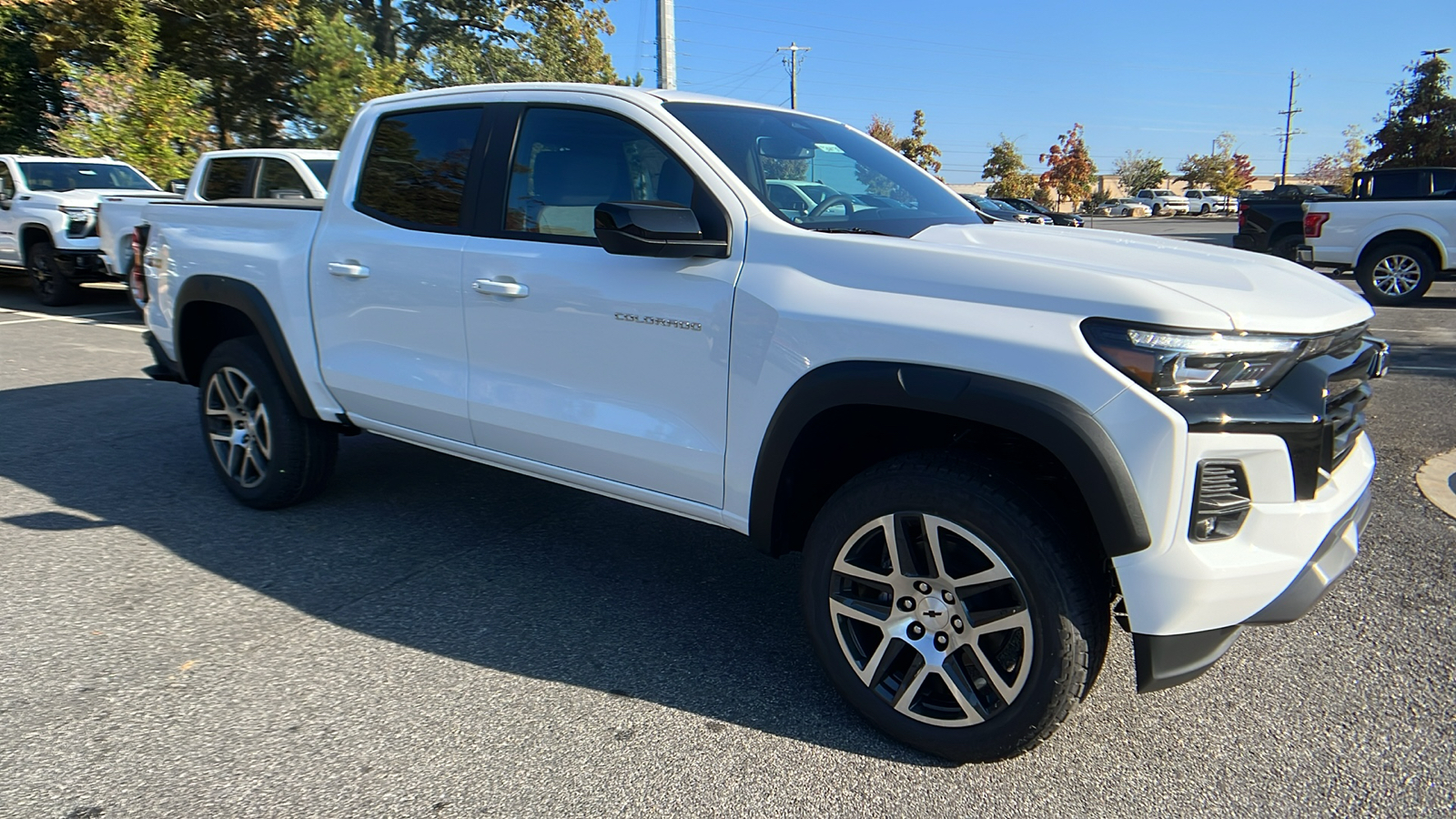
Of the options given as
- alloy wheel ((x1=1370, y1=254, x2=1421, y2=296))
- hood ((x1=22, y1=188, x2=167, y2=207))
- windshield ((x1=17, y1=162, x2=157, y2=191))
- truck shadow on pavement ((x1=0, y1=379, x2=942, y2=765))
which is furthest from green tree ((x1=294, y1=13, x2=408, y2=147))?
alloy wheel ((x1=1370, y1=254, x2=1421, y2=296))

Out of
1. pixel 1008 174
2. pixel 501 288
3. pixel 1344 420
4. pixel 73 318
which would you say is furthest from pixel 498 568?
pixel 1008 174

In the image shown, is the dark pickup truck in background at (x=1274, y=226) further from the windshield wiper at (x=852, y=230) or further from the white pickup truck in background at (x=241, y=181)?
the windshield wiper at (x=852, y=230)

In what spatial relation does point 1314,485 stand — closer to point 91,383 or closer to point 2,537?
point 2,537

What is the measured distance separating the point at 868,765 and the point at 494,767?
1046mm

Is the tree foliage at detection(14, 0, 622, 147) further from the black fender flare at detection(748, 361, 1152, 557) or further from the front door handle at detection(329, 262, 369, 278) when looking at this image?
the black fender flare at detection(748, 361, 1152, 557)

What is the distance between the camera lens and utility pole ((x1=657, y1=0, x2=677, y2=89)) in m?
16.9

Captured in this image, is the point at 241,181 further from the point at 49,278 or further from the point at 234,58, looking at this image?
the point at 234,58

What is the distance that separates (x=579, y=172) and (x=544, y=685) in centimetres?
179

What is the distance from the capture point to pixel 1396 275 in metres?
12.4

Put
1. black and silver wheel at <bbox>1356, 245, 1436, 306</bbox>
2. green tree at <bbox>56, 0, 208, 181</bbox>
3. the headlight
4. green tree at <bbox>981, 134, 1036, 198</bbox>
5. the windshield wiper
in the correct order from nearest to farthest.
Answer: the headlight, the windshield wiper, black and silver wheel at <bbox>1356, 245, 1436, 306</bbox>, green tree at <bbox>56, 0, 208, 181</bbox>, green tree at <bbox>981, 134, 1036, 198</bbox>

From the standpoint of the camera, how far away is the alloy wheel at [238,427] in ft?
15.1

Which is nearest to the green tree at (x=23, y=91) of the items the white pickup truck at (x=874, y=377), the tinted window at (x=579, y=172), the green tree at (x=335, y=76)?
the green tree at (x=335, y=76)

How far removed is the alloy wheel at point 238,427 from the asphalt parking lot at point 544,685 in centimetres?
25

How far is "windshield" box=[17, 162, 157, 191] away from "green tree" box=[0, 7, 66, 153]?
9.48m
